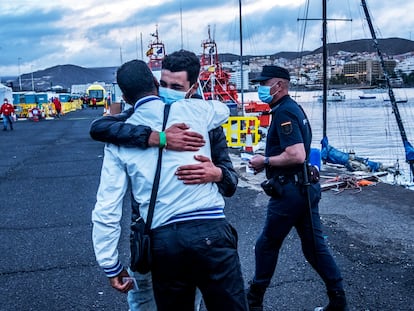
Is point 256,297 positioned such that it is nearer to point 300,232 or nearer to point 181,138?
point 300,232

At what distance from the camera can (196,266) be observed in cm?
252

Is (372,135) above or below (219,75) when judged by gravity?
below

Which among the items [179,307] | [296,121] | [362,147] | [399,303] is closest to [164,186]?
[179,307]

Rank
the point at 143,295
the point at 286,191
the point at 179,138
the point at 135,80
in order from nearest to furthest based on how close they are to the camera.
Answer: the point at 179,138
the point at 135,80
the point at 143,295
the point at 286,191

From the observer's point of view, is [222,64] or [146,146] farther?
[222,64]

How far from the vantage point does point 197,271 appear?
2.54 m

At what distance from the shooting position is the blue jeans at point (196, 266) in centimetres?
247

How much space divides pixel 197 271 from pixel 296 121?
174cm

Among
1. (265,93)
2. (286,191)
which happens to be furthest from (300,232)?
(265,93)

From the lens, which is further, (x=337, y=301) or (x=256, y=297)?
(x=256, y=297)

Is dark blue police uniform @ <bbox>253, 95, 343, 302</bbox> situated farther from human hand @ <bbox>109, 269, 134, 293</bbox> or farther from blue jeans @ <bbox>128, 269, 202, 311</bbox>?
human hand @ <bbox>109, 269, 134, 293</bbox>

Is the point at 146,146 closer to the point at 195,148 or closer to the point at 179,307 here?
the point at 195,148

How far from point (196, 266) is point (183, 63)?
1.08m

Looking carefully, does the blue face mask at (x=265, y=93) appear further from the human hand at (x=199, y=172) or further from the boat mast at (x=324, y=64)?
the boat mast at (x=324, y=64)
